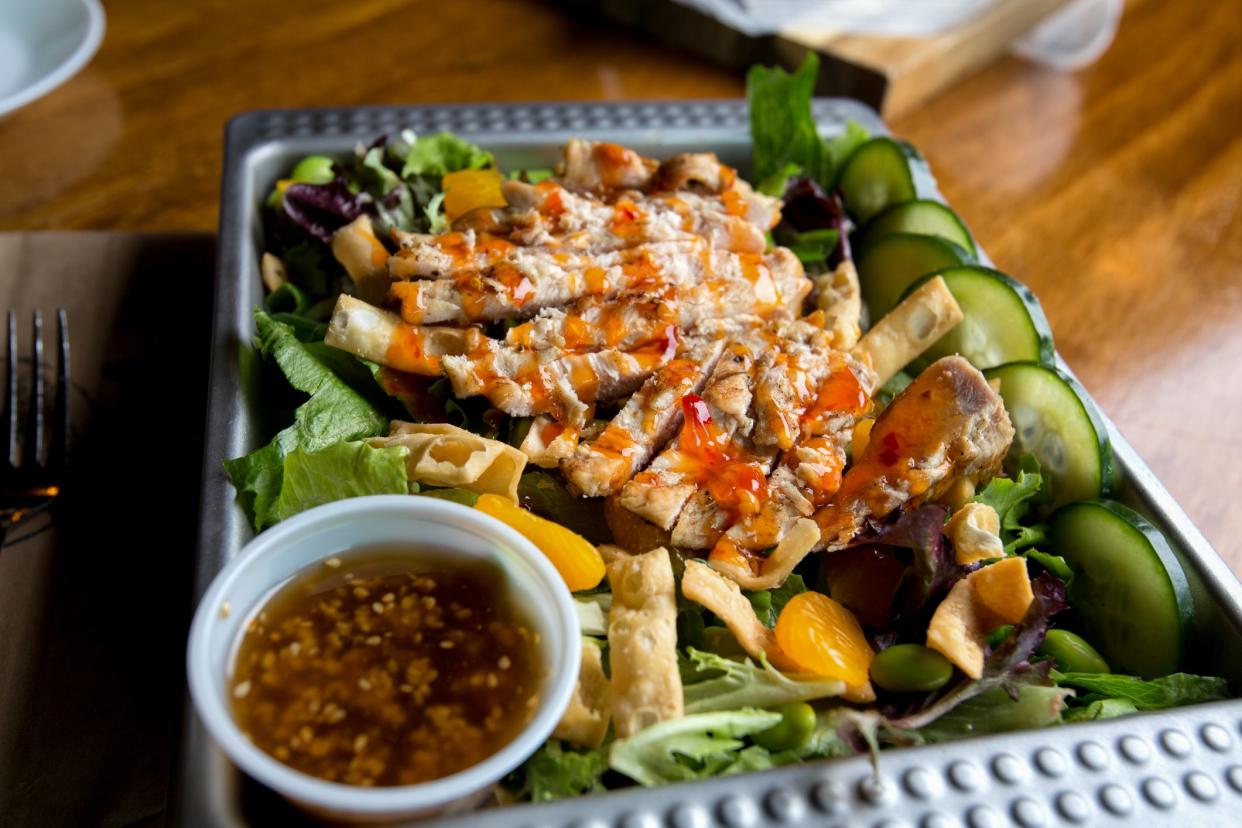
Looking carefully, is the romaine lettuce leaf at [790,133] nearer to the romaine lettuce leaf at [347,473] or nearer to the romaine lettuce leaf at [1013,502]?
the romaine lettuce leaf at [1013,502]

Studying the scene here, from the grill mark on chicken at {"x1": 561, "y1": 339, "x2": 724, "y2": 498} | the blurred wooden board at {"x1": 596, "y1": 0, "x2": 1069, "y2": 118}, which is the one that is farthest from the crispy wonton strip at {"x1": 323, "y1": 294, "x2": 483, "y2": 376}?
the blurred wooden board at {"x1": 596, "y1": 0, "x2": 1069, "y2": 118}

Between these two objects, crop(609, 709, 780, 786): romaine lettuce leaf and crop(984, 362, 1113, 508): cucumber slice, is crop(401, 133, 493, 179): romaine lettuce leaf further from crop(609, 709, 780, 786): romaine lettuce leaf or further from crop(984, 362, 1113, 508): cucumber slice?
crop(609, 709, 780, 786): romaine lettuce leaf

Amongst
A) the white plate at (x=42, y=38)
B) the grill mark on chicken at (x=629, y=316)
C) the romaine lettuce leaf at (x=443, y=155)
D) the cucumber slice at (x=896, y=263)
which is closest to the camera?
the grill mark on chicken at (x=629, y=316)

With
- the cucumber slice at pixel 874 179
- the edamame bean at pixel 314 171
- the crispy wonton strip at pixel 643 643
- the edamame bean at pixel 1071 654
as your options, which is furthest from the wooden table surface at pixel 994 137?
A: the crispy wonton strip at pixel 643 643

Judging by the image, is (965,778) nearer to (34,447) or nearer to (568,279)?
(568,279)

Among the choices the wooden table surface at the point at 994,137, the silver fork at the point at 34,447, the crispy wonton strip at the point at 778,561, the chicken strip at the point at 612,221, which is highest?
the chicken strip at the point at 612,221

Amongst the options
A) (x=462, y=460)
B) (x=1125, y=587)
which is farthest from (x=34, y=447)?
(x=1125, y=587)

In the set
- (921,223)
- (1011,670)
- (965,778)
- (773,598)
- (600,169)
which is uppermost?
(600,169)
